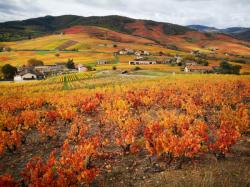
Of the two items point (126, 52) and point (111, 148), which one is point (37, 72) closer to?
point (126, 52)

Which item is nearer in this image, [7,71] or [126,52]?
[7,71]

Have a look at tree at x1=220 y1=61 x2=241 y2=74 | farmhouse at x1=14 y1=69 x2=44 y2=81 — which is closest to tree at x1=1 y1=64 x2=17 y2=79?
farmhouse at x1=14 y1=69 x2=44 y2=81

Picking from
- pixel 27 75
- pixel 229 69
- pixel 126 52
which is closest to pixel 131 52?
pixel 126 52

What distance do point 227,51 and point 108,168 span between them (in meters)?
198

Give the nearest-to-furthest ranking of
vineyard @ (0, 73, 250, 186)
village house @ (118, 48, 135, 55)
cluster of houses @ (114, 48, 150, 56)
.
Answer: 1. vineyard @ (0, 73, 250, 186)
2. cluster of houses @ (114, 48, 150, 56)
3. village house @ (118, 48, 135, 55)

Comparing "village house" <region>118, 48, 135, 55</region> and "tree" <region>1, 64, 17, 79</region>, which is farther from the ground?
"village house" <region>118, 48, 135, 55</region>

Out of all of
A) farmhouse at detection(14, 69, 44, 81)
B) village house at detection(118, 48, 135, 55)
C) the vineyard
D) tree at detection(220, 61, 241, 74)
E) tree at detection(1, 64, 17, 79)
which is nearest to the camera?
the vineyard

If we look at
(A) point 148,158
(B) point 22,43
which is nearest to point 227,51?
(B) point 22,43

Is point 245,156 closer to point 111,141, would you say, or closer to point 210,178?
point 210,178

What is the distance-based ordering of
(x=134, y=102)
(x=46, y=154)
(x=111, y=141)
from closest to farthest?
(x=46, y=154)
(x=111, y=141)
(x=134, y=102)

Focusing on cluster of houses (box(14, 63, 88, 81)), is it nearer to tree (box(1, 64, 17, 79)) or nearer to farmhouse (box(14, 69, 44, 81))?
farmhouse (box(14, 69, 44, 81))

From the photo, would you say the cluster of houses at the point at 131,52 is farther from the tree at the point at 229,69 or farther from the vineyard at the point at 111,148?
the vineyard at the point at 111,148

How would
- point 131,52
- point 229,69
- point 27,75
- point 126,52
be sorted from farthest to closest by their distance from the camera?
point 131,52, point 126,52, point 229,69, point 27,75

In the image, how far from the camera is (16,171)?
1502cm
